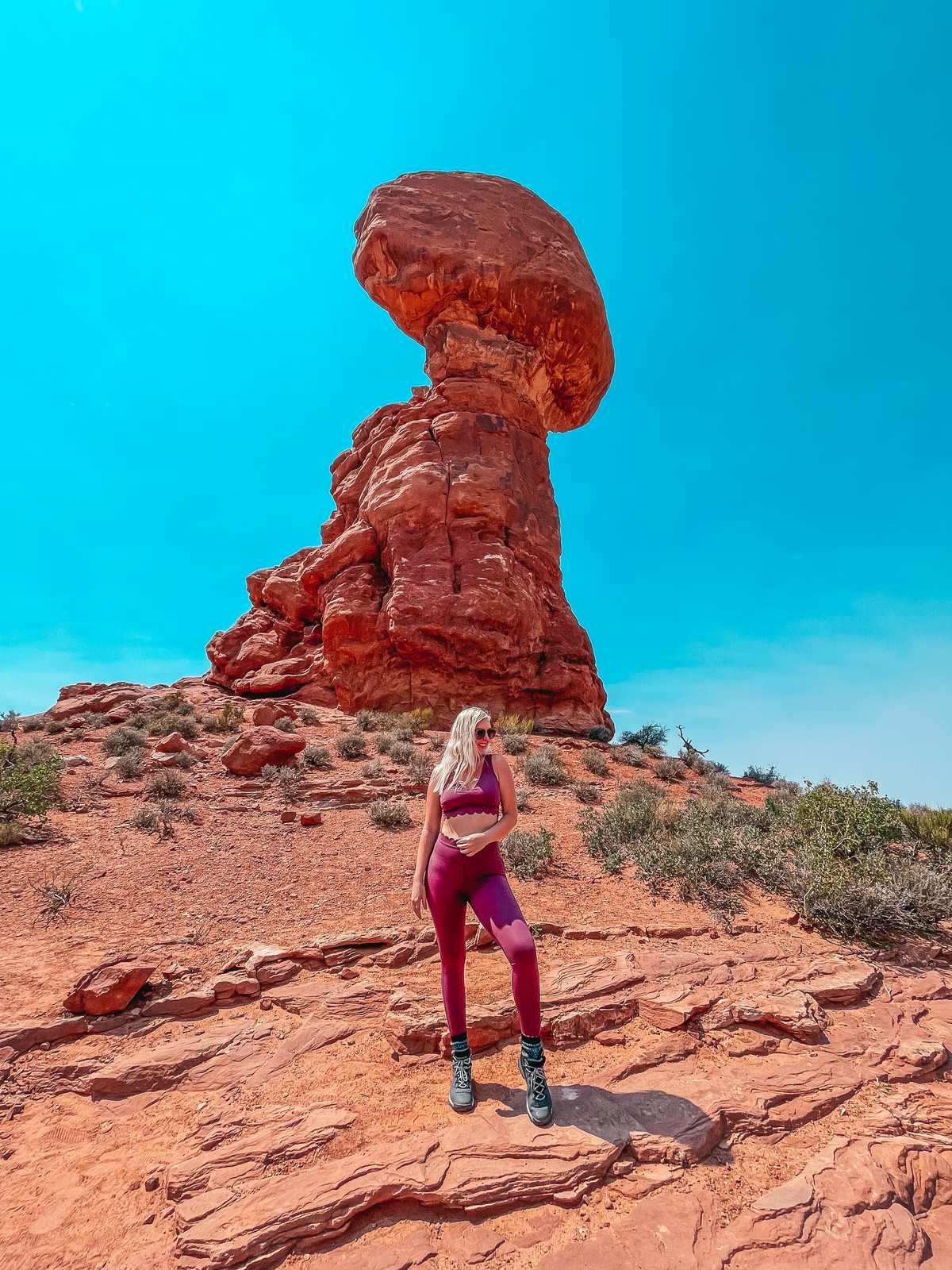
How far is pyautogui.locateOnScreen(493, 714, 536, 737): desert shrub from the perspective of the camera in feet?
50.4

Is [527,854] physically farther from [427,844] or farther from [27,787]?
[27,787]

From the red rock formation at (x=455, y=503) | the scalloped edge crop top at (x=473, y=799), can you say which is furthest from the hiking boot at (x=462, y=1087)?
the red rock formation at (x=455, y=503)

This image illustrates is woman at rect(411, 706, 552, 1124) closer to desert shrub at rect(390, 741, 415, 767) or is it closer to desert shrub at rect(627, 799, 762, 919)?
desert shrub at rect(627, 799, 762, 919)

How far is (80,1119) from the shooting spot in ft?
10.7

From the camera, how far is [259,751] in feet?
33.8

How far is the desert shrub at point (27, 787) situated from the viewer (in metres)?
7.57

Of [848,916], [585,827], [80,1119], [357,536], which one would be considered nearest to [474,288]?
[357,536]

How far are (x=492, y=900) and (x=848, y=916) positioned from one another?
404 cm

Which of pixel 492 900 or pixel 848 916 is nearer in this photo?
pixel 492 900

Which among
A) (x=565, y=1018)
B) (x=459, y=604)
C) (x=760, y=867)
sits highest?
(x=459, y=604)

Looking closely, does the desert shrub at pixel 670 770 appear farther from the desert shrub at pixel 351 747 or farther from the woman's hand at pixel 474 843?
the woman's hand at pixel 474 843

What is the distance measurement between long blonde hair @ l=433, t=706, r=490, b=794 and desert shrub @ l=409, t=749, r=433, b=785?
677cm

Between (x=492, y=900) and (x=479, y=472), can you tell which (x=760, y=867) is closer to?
(x=492, y=900)

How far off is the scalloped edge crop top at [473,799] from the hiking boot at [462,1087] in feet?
4.44
